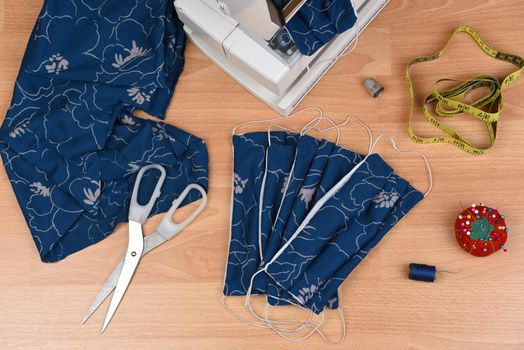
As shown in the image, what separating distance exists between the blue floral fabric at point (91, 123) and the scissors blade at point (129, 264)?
0.05 metres

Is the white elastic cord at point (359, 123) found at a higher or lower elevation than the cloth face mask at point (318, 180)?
higher

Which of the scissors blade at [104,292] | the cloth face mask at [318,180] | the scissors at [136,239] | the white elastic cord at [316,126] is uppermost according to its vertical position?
the white elastic cord at [316,126]

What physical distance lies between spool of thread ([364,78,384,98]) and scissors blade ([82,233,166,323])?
49 cm

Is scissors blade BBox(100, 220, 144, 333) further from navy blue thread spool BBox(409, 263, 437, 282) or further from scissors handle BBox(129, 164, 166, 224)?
navy blue thread spool BBox(409, 263, 437, 282)

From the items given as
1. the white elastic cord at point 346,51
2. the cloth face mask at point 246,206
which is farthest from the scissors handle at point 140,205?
the white elastic cord at point 346,51

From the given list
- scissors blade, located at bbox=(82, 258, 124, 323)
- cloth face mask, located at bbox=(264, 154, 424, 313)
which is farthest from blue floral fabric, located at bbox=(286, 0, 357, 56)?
scissors blade, located at bbox=(82, 258, 124, 323)

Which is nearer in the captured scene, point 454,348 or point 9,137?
point 454,348

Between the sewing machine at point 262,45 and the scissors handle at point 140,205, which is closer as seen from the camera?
the sewing machine at point 262,45

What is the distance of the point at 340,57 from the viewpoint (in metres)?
1.34

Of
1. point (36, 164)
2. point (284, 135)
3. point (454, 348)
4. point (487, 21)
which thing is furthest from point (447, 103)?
point (36, 164)

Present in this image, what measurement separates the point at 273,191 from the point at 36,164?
1.53 ft

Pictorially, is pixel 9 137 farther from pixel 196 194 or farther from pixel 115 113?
pixel 196 194

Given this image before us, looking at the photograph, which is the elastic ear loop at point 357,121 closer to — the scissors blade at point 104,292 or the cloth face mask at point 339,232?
the cloth face mask at point 339,232

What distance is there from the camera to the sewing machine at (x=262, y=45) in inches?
45.2
